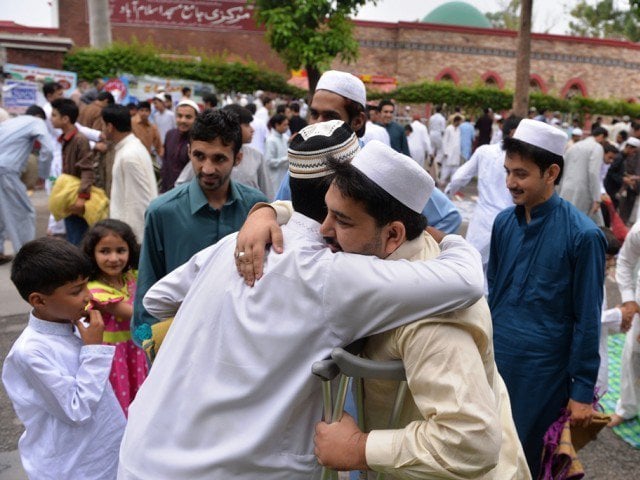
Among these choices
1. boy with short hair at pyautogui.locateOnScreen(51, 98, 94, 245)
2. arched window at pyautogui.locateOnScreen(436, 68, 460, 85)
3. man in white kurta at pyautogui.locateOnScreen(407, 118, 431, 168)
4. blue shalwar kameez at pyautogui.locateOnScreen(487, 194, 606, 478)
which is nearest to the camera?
blue shalwar kameez at pyautogui.locateOnScreen(487, 194, 606, 478)

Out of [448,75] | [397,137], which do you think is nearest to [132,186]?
[397,137]

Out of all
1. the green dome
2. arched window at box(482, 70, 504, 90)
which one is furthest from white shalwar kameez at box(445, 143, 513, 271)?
the green dome

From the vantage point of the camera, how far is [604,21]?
44000 mm

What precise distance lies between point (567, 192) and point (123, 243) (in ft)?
21.4

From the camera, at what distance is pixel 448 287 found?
4.66 ft

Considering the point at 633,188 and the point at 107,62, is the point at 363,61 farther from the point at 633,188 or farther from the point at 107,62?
the point at 633,188

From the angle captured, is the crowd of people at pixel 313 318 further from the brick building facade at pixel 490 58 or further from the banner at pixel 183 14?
the brick building facade at pixel 490 58

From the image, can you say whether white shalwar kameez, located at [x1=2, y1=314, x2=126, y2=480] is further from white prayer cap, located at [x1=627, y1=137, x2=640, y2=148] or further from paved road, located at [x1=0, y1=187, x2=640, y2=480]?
white prayer cap, located at [x1=627, y1=137, x2=640, y2=148]

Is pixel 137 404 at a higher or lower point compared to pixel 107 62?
lower

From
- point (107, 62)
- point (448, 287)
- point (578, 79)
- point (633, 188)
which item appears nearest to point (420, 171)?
point (448, 287)

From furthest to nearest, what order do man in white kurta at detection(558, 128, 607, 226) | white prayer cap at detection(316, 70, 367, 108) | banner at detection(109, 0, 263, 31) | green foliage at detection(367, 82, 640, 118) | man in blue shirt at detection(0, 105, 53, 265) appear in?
banner at detection(109, 0, 263, 31) < green foliage at detection(367, 82, 640, 118) < man in white kurta at detection(558, 128, 607, 226) < man in blue shirt at detection(0, 105, 53, 265) < white prayer cap at detection(316, 70, 367, 108)

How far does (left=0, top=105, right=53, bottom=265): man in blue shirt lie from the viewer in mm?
7098

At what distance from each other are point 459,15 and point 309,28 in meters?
19.4

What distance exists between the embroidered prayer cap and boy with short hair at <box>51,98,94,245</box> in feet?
A: 13.2
